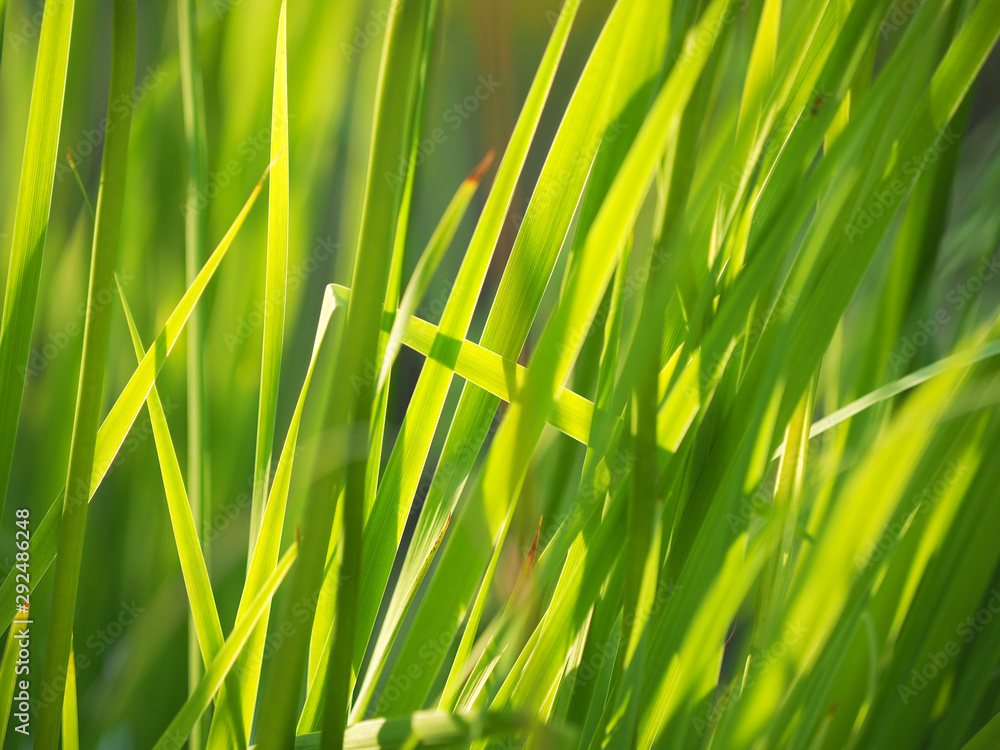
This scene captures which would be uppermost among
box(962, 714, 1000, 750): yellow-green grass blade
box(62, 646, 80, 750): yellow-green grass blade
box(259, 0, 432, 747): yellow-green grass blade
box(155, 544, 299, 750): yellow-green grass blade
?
box(259, 0, 432, 747): yellow-green grass blade

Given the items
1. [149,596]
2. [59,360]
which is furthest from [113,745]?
[59,360]

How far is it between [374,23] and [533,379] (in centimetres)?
36

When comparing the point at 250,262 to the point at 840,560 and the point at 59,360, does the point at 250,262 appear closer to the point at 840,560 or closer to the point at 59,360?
the point at 59,360

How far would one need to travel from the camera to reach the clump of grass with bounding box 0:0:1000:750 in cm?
15

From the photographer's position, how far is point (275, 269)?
22cm

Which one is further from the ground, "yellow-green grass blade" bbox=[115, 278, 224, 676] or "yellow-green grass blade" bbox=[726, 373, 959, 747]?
"yellow-green grass blade" bbox=[726, 373, 959, 747]

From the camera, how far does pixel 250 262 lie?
39 centimetres

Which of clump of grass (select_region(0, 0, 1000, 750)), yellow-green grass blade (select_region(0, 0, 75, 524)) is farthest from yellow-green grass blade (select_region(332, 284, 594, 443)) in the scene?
yellow-green grass blade (select_region(0, 0, 75, 524))

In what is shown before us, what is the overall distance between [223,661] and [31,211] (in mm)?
167

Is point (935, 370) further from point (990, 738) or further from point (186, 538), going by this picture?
point (186, 538)

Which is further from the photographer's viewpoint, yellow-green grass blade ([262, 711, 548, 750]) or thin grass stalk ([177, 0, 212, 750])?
thin grass stalk ([177, 0, 212, 750])

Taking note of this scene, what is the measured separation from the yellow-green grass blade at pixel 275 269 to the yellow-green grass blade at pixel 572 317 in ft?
0.31

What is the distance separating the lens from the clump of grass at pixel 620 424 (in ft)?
0.49

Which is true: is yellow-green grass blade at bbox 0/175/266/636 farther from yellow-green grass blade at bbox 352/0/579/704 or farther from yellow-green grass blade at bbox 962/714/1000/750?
yellow-green grass blade at bbox 962/714/1000/750
